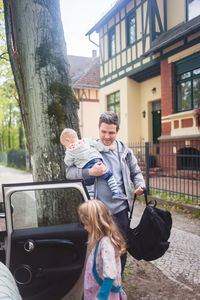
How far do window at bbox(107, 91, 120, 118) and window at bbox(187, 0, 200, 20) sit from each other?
588 centimetres

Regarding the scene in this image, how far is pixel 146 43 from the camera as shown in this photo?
44.0 ft

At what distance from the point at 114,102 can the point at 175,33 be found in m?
6.26

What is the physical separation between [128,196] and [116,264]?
686 mm

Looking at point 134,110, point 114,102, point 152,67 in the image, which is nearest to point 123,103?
point 134,110

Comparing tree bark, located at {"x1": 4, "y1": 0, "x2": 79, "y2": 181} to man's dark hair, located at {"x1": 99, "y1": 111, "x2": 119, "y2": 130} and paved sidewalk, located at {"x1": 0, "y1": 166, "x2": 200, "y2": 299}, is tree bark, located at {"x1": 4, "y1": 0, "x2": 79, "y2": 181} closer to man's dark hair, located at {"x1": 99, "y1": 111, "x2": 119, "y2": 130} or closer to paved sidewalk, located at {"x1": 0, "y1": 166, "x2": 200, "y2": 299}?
man's dark hair, located at {"x1": 99, "y1": 111, "x2": 119, "y2": 130}

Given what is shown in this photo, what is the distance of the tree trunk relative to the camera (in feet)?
9.75

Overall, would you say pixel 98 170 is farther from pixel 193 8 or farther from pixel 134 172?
pixel 193 8

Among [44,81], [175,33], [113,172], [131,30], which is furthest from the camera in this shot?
[131,30]

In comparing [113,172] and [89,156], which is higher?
[89,156]

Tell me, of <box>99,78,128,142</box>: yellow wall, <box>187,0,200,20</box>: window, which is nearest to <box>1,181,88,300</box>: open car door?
<box>187,0,200,20</box>: window

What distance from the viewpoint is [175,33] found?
11.4m

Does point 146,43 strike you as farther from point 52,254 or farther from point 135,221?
point 52,254

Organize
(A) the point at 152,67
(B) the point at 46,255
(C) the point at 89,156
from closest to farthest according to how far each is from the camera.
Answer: (B) the point at 46,255 < (C) the point at 89,156 < (A) the point at 152,67

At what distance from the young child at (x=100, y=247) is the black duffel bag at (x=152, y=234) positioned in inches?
17.9
